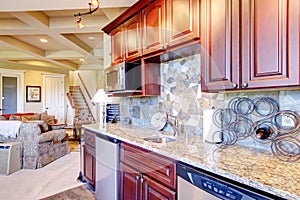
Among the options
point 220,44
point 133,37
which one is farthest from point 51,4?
point 220,44

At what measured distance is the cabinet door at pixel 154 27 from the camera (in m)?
2.23

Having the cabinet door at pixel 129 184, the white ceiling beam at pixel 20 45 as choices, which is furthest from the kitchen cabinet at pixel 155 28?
the white ceiling beam at pixel 20 45

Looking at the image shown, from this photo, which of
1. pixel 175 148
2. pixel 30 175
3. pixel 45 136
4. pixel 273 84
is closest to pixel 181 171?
pixel 175 148

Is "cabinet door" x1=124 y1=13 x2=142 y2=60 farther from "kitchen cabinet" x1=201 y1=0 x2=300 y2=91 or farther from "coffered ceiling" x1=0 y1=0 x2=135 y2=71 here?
"kitchen cabinet" x1=201 y1=0 x2=300 y2=91

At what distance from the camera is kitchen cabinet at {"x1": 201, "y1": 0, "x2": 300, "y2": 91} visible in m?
1.21

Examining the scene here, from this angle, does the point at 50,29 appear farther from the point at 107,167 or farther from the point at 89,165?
the point at 107,167

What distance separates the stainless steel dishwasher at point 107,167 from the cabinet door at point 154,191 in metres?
0.52

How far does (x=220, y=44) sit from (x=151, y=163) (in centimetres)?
105

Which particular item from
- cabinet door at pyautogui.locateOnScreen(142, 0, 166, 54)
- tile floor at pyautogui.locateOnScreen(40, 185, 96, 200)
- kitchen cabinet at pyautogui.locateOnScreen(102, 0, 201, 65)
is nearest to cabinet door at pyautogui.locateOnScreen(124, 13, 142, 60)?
kitchen cabinet at pyautogui.locateOnScreen(102, 0, 201, 65)

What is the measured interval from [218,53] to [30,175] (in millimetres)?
3716

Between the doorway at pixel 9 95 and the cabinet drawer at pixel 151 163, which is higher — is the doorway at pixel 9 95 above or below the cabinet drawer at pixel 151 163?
above

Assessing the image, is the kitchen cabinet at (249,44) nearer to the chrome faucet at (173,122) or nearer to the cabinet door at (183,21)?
the cabinet door at (183,21)

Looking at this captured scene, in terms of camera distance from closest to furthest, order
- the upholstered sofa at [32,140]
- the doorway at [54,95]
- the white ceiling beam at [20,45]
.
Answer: the upholstered sofa at [32,140], the white ceiling beam at [20,45], the doorway at [54,95]

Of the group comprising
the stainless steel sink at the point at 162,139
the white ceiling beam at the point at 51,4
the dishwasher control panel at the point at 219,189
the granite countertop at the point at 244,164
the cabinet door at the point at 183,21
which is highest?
the white ceiling beam at the point at 51,4
